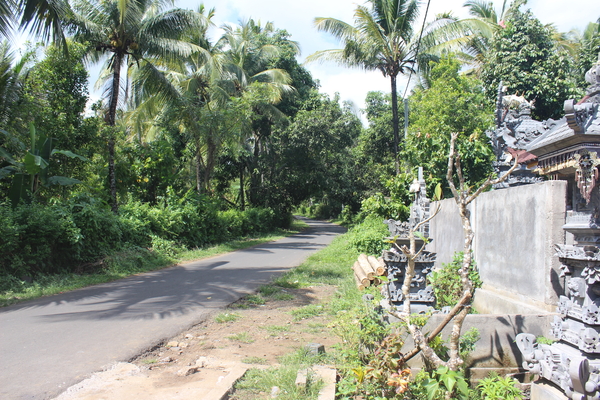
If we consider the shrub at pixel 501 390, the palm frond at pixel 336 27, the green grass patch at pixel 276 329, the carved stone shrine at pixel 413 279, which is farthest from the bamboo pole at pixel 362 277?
the palm frond at pixel 336 27

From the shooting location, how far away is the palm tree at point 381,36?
17969 mm

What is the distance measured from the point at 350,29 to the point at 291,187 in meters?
14.0

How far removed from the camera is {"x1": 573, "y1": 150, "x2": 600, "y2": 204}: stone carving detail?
3.63m

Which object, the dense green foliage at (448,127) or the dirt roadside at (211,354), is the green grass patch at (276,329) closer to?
the dirt roadside at (211,354)

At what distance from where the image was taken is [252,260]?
564 inches

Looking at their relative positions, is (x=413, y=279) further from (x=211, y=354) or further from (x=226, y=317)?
(x=226, y=317)

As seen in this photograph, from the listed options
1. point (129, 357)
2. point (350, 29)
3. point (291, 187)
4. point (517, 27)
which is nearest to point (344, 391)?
point (129, 357)

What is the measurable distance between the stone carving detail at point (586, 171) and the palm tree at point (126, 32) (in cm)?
1311

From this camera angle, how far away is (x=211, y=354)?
5.30 meters

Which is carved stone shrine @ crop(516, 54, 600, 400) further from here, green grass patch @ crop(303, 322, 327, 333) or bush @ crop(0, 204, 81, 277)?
bush @ crop(0, 204, 81, 277)

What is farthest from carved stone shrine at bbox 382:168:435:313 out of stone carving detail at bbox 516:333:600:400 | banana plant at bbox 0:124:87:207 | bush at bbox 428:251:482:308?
banana plant at bbox 0:124:87:207

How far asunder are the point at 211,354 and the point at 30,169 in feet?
26.4

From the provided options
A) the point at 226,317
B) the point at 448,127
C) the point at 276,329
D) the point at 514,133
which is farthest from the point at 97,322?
the point at 448,127

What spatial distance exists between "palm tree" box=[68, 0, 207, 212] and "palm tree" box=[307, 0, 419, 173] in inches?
255
